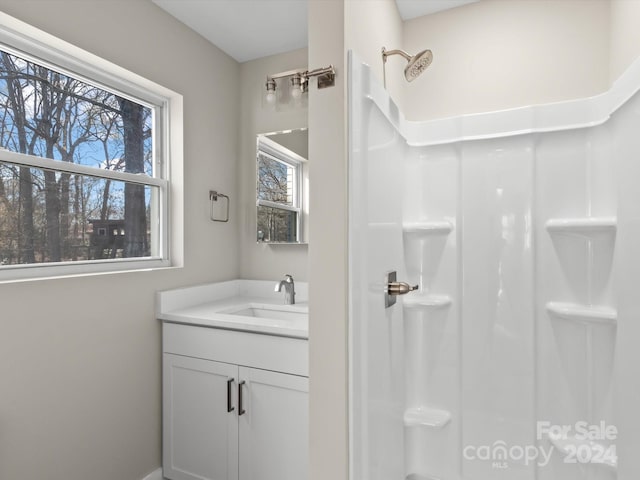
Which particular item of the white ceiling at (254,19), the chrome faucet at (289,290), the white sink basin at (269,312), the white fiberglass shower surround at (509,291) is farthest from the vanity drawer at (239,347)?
the white ceiling at (254,19)

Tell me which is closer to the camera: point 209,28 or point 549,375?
point 549,375

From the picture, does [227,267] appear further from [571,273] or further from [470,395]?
[571,273]

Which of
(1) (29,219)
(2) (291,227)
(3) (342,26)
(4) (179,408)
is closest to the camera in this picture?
(3) (342,26)

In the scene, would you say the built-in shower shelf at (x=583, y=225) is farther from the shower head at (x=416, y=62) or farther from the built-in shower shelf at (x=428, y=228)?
the shower head at (x=416, y=62)

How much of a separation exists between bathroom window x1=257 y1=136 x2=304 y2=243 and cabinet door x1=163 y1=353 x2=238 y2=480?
90 cm

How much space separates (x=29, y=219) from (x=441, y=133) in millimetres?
1781

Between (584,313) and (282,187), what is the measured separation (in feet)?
5.33

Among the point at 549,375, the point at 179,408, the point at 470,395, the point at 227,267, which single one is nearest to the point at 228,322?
the point at 179,408

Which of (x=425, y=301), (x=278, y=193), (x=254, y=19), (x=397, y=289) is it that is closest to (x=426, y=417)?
(x=425, y=301)

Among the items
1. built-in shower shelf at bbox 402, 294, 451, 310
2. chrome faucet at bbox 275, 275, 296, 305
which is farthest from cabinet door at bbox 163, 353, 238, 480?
built-in shower shelf at bbox 402, 294, 451, 310

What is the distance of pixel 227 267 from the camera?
95.9 inches

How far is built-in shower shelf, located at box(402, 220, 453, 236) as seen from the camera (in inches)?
68.3

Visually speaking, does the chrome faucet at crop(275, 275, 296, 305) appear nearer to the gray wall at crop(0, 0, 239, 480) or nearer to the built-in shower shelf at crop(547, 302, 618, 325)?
the gray wall at crop(0, 0, 239, 480)

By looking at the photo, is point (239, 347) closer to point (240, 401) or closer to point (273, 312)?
point (240, 401)
